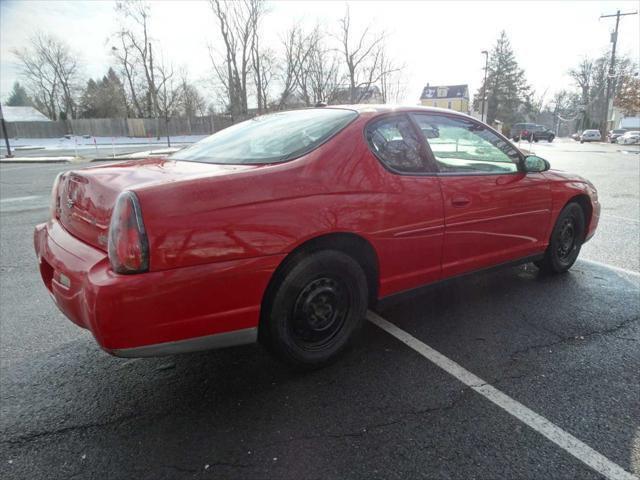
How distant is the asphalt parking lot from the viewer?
6.16ft

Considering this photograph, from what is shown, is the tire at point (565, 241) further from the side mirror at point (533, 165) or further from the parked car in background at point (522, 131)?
the parked car in background at point (522, 131)

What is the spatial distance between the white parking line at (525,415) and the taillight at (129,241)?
181 centimetres

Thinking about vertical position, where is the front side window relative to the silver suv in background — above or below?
above

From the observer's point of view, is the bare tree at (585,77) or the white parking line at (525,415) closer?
the white parking line at (525,415)

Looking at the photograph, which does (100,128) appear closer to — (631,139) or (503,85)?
(631,139)

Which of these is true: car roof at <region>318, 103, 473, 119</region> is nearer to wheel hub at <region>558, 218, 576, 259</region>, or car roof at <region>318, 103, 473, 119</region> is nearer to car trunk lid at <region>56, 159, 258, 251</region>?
car trunk lid at <region>56, 159, 258, 251</region>

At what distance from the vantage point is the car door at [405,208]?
105 inches

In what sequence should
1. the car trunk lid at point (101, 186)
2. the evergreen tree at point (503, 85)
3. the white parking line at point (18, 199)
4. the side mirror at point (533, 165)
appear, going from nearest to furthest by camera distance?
1. the car trunk lid at point (101, 186)
2. the side mirror at point (533, 165)
3. the white parking line at point (18, 199)
4. the evergreen tree at point (503, 85)

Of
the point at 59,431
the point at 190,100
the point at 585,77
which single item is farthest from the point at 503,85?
the point at 59,431

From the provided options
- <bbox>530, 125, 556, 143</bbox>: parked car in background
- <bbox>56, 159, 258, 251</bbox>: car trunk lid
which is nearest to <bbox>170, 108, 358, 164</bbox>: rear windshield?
<bbox>56, 159, 258, 251</bbox>: car trunk lid

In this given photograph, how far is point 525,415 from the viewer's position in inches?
85.7

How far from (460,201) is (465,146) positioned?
593 mm

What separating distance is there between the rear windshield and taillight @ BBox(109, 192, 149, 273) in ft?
2.53

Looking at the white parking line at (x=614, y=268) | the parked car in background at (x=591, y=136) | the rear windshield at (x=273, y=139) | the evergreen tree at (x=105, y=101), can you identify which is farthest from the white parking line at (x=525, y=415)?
the evergreen tree at (x=105, y=101)
